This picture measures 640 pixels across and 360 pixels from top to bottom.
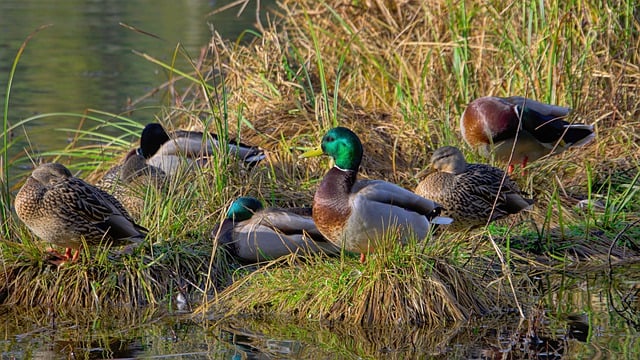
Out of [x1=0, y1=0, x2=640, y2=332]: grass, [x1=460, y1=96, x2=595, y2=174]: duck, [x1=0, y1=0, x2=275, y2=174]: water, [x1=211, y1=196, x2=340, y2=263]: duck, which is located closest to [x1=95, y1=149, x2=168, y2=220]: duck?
[x1=0, y1=0, x2=640, y2=332]: grass

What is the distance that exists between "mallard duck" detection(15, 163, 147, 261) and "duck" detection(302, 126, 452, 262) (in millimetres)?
989

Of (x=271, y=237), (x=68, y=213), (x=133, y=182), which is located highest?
(x=68, y=213)

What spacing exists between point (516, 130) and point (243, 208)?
2008mm

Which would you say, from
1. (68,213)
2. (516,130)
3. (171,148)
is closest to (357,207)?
(68,213)

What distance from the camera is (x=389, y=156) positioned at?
7949 millimetres

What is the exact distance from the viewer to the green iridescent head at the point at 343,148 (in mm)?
5555

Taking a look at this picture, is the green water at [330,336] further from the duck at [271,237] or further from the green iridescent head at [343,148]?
the green iridescent head at [343,148]

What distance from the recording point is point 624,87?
7906 millimetres

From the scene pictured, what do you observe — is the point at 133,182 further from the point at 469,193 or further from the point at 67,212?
the point at 469,193

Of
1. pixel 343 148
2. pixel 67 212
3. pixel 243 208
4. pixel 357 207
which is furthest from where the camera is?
pixel 243 208

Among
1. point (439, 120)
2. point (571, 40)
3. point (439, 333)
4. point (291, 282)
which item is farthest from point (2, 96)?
point (439, 333)

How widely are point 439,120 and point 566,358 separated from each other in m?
3.61

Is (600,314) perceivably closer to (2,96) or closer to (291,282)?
(291,282)

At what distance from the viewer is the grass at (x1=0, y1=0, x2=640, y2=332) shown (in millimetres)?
5234
